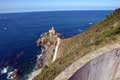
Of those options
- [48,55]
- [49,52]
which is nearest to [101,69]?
[48,55]

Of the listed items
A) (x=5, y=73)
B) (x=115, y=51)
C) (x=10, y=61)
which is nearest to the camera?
(x=115, y=51)

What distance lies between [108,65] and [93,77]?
888 mm

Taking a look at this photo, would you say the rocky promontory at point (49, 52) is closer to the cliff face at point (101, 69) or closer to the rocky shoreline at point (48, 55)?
the rocky shoreline at point (48, 55)

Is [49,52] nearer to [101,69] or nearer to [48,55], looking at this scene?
[48,55]

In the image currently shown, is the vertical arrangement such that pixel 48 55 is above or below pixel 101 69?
below

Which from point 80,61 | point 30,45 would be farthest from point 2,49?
point 80,61

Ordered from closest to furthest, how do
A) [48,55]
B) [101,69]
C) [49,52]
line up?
[101,69] < [48,55] < [49,52]

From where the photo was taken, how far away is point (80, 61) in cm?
1538

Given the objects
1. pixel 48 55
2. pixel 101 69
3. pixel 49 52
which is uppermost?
pixel 101 69

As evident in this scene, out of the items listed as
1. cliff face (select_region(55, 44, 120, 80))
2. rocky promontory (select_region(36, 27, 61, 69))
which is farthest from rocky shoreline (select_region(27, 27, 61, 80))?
cliff face (select_region(55, 44, 120, 80))

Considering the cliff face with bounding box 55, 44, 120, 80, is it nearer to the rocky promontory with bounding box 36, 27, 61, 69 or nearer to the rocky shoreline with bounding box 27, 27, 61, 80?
the rocky shoreline with bounding box 27, 27, 61, 80

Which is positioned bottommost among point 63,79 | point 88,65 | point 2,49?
point 2,49

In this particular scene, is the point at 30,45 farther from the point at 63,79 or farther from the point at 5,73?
the point at 63,79

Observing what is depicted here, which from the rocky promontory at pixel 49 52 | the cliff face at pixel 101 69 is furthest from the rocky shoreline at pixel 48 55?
the cliff face at pixel 101 69
